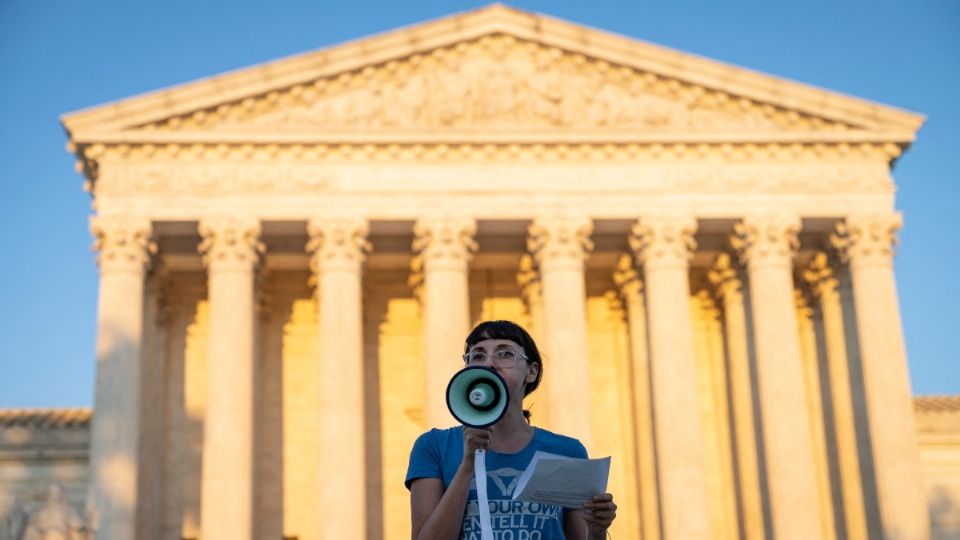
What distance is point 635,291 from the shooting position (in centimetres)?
3706

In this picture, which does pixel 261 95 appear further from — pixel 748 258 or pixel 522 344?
pixel 522 344

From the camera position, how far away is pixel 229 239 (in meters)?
32.7

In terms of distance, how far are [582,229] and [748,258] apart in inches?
190

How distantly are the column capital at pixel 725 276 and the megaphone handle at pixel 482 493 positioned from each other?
3171cm

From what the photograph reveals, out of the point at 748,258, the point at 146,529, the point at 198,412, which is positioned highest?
the point at 748,258

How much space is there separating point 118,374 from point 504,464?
27691mm

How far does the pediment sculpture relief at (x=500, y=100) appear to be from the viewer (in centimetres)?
3353

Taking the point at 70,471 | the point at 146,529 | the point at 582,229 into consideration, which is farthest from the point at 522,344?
the point at 70,471

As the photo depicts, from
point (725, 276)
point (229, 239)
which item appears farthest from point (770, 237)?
point (229, 239)

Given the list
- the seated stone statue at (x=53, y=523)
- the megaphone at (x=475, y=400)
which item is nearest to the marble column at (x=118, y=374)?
the seated stone statue at (x=53, y=523)

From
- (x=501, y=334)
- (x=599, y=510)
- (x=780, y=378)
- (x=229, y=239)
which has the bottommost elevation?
(x=599, y=510)

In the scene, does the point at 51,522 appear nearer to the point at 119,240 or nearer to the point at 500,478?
the point at 119,240

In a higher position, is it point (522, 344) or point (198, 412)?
point (198, 412)

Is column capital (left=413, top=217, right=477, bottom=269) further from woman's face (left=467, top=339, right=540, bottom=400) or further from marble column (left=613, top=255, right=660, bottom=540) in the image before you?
woman's face (left=467, top=339, right=540, bottom=400)
